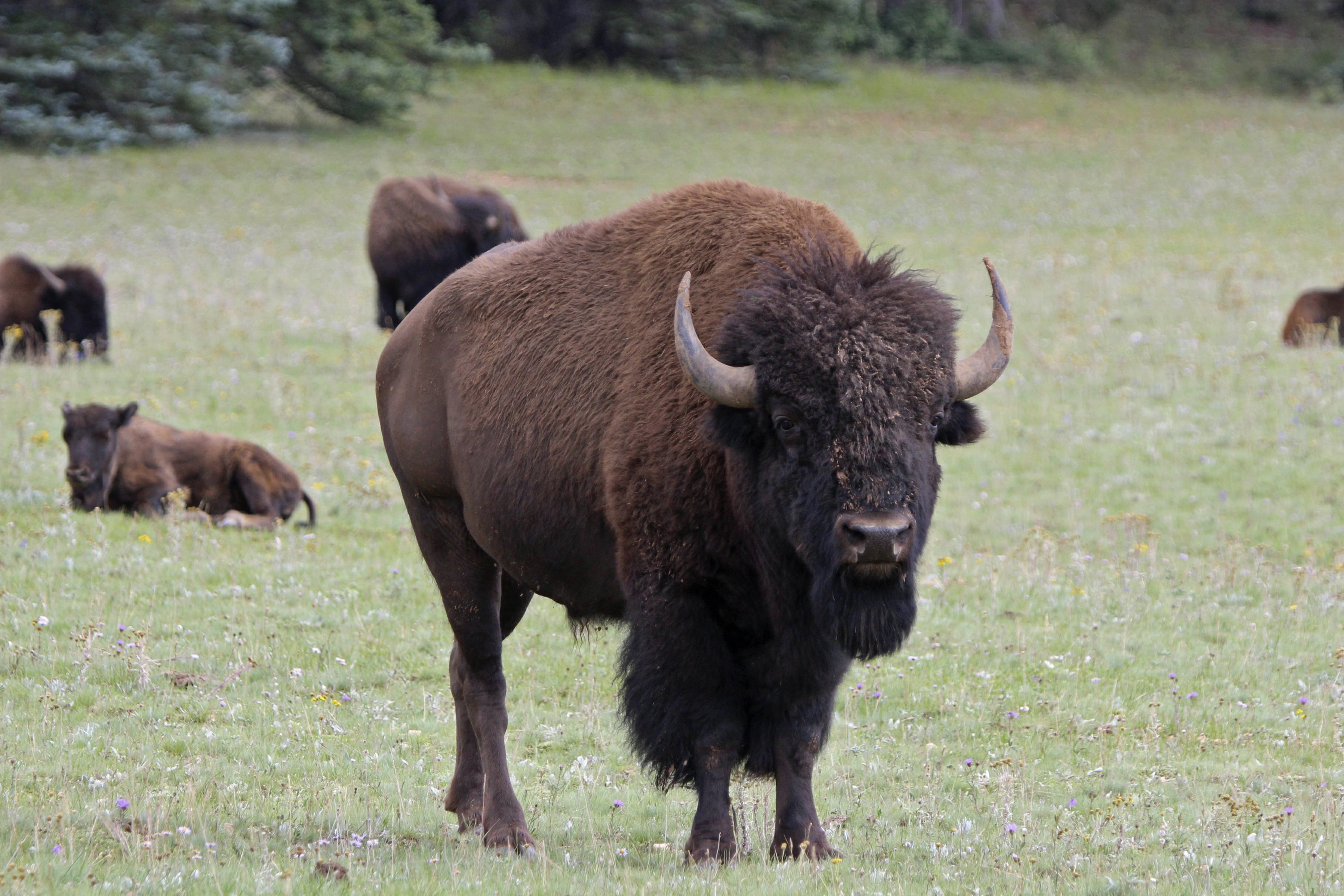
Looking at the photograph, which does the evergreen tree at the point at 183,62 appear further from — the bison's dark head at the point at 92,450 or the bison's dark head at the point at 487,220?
the bison's dark head at the point at 92,450

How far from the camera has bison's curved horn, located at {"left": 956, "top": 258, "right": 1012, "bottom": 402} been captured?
5496 millimetres

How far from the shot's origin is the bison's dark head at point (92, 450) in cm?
1154

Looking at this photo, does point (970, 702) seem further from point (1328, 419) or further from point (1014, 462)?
point (1328, 419)

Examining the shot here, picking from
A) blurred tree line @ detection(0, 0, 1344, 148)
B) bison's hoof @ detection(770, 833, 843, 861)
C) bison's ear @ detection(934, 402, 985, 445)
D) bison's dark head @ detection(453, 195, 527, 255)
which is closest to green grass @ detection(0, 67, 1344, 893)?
bison's hoof @ detection(770, 833, 843, 861)

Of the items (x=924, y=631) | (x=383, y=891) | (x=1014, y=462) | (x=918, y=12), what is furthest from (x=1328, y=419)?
(x=918, y=12)

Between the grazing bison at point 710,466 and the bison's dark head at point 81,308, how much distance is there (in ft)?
42.7

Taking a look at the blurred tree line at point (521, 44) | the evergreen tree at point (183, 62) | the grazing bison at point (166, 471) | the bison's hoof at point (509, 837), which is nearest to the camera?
the bison's hoof at point (509, 837)

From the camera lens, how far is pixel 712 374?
5.17 meters

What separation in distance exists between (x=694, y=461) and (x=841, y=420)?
666 mm

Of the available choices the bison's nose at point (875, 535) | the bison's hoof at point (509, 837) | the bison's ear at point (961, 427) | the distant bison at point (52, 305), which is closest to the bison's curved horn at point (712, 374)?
the bison's nose at point (875, 535)

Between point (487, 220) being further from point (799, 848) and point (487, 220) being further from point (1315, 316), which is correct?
point (799, 848)

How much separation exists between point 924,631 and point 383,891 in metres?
5.37

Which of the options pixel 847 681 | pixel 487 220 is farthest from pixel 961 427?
pixel 487 220

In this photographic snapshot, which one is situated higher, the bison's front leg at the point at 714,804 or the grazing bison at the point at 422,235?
the bison's front leg at the point at 714,804
